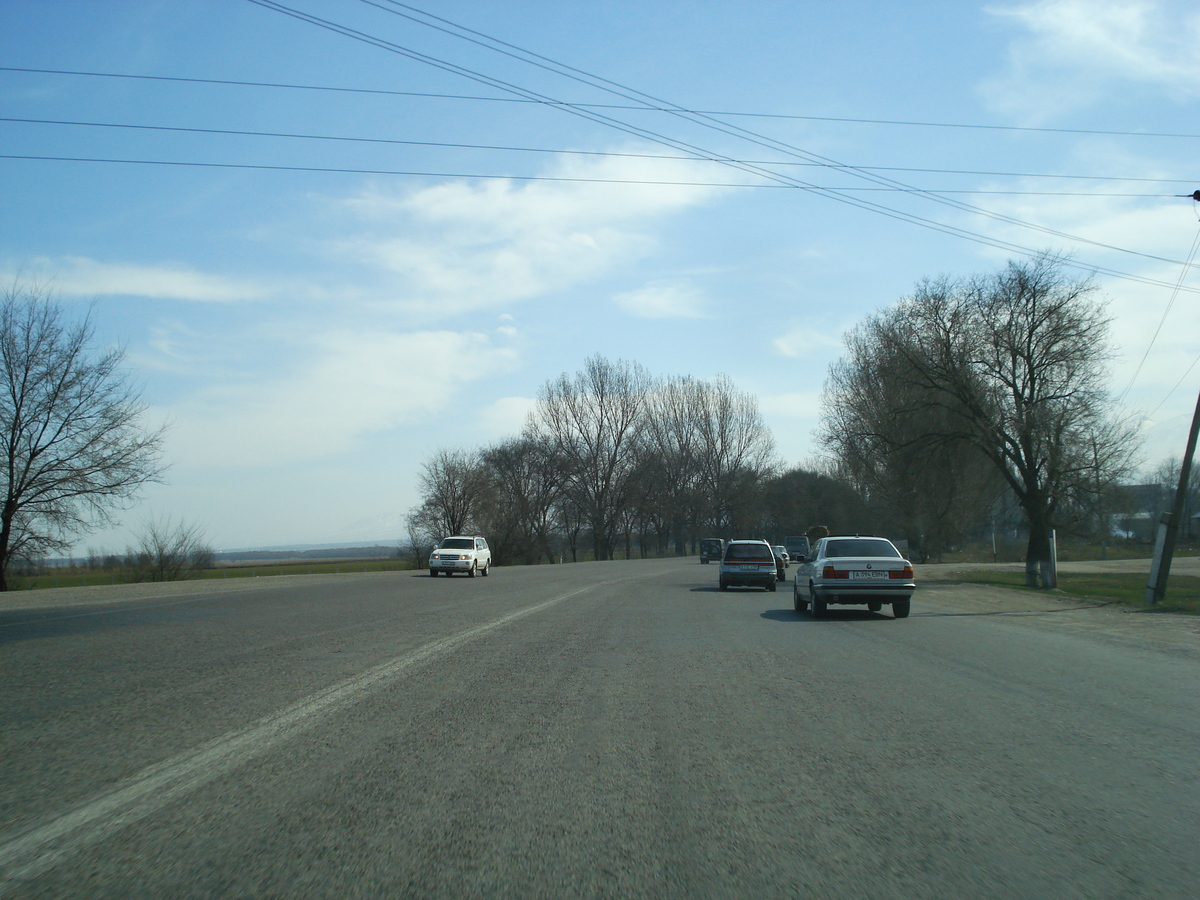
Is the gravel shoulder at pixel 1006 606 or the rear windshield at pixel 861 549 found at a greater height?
the rear windshield at pixel 861 549

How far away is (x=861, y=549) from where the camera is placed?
18.2 m

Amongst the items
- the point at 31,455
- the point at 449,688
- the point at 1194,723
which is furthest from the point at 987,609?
the point at 31,455

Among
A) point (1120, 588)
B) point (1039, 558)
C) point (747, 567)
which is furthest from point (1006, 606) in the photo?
point (1039, 558)

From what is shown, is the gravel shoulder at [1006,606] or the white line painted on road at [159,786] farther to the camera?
the gravel shoulder at [1006,606]

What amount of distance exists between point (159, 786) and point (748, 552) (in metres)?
26.1

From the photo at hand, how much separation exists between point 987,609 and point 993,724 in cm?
1571

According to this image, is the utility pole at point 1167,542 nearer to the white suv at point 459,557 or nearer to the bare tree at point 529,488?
the white suv at point 459,557

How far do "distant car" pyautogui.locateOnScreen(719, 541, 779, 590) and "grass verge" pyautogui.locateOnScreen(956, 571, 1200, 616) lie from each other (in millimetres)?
9589

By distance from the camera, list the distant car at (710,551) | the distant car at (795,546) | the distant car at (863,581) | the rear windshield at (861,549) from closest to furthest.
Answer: the distant car at (863,581)
the rear windshield at (861,549)
the distant car at (795,546)
the distant car at (710,551)

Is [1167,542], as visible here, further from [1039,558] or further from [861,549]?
[1039,558]

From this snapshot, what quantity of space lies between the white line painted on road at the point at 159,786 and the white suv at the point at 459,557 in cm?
3194

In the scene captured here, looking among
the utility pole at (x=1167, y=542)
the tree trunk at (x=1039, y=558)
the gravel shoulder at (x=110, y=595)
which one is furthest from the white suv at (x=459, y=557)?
the utility pole at (x=1167, y=542)

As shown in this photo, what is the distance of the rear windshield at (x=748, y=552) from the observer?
29.9 meters

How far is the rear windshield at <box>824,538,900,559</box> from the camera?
1806cm
